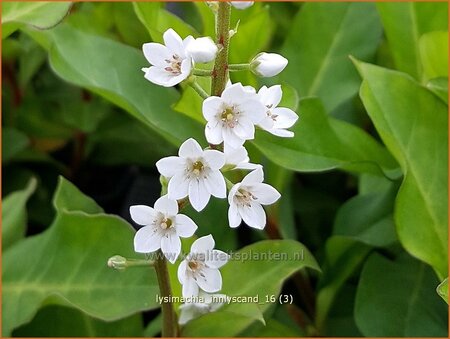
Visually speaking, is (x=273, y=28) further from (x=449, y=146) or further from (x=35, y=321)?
(x=35, y=321)

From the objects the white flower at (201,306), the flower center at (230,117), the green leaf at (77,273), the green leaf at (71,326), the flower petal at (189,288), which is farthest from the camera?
the green leaf at (71,326)

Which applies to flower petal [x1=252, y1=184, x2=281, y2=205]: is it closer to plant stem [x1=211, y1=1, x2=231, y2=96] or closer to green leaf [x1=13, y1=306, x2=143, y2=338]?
plant stem [x1=211, y1=1, x2=231, y2=96]

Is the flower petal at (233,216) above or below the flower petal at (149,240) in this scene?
above

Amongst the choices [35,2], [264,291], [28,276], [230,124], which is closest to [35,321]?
[28,276]

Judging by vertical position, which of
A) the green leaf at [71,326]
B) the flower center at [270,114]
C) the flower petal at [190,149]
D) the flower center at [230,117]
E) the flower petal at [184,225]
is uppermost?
the flower center at [230,117]

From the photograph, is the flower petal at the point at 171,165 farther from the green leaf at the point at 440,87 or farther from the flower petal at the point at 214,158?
the green leaf at the point at 440,87

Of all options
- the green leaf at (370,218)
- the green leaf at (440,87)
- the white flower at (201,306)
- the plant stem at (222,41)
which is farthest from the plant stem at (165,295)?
the green leaf at (440,87)

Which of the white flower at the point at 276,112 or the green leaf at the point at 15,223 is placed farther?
the green leaf at the point at 15,223
